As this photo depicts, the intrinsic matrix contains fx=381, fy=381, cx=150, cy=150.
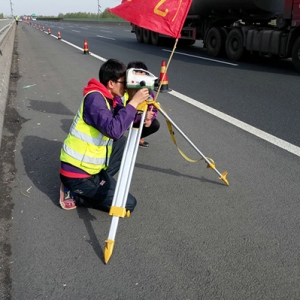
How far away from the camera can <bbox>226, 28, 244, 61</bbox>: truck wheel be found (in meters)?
12.9

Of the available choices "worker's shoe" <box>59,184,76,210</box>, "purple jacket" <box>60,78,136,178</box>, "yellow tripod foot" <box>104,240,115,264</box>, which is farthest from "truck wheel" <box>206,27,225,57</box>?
"yellow tripod foot" <box>104,240,115,264</box>

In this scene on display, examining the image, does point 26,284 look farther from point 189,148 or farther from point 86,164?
point 189,148

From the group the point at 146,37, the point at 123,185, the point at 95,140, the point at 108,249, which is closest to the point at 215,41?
the point at 146,37

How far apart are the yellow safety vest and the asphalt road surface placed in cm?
46

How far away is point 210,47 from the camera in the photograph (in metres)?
14.8

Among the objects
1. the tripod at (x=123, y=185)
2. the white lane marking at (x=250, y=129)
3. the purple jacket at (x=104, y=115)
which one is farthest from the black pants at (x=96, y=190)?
the white lane marking at (x=250, y=129)

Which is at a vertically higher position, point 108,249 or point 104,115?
point 104,115

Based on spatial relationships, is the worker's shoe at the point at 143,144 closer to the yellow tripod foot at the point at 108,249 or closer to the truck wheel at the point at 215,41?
the yellow tripod foot at the point at 108,249

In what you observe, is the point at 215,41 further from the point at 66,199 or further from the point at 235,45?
the point at 66,199

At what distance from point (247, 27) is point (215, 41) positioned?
1.86 m

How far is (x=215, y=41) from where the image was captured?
47.3 ft

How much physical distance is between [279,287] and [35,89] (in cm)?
747

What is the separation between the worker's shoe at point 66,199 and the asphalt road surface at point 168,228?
0.07 meters

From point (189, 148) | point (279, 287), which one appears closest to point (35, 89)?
point (189, 148)
